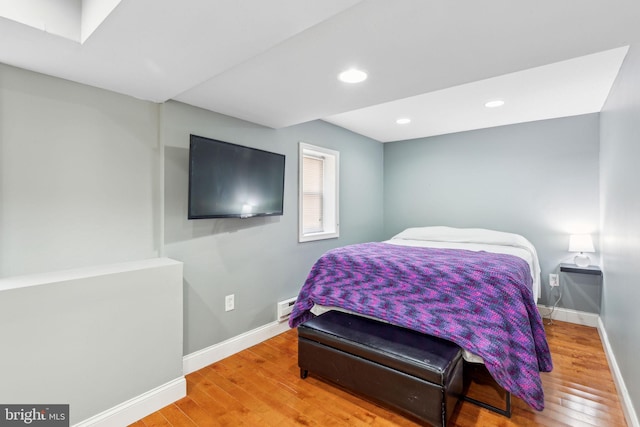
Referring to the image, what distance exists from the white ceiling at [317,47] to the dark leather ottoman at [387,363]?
5.29 feet

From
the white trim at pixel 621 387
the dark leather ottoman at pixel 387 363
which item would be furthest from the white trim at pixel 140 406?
the white trim at pixel 621 387

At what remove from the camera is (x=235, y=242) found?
267cm

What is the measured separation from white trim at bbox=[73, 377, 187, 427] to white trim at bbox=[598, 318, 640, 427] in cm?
262

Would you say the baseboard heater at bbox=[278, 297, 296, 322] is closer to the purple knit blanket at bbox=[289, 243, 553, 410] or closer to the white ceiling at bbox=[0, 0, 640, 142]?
the purple knit blanket at bbox=[289, 243, 553, 410]

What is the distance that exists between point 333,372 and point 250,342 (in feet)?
3.46

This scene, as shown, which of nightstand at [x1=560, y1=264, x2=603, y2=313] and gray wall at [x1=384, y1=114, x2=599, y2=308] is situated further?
gray wall at [x1=384, y1=114, x2=599, y2=308]

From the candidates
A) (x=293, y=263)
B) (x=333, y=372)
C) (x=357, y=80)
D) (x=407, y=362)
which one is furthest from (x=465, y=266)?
(x=293, y=263)

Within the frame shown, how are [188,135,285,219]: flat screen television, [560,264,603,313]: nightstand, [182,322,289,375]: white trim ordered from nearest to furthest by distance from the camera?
[188,135,285,219]: flat screen television, [182,322,289,375]: white trim, [560,264,603,313]: nightstand

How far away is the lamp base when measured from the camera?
127 inches

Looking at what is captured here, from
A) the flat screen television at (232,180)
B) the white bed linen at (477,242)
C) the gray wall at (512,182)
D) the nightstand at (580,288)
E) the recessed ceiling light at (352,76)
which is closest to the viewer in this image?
the recessed ceiling light at (352,76)

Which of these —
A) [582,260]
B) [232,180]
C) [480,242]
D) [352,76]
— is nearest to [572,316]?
[582,260]

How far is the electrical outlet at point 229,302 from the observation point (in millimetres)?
2605

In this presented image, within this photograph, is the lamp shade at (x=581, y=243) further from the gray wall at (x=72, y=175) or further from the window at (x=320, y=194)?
the gray wall at (x=72, y=175)

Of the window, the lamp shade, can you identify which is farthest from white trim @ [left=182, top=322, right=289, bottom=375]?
the lamp shade
